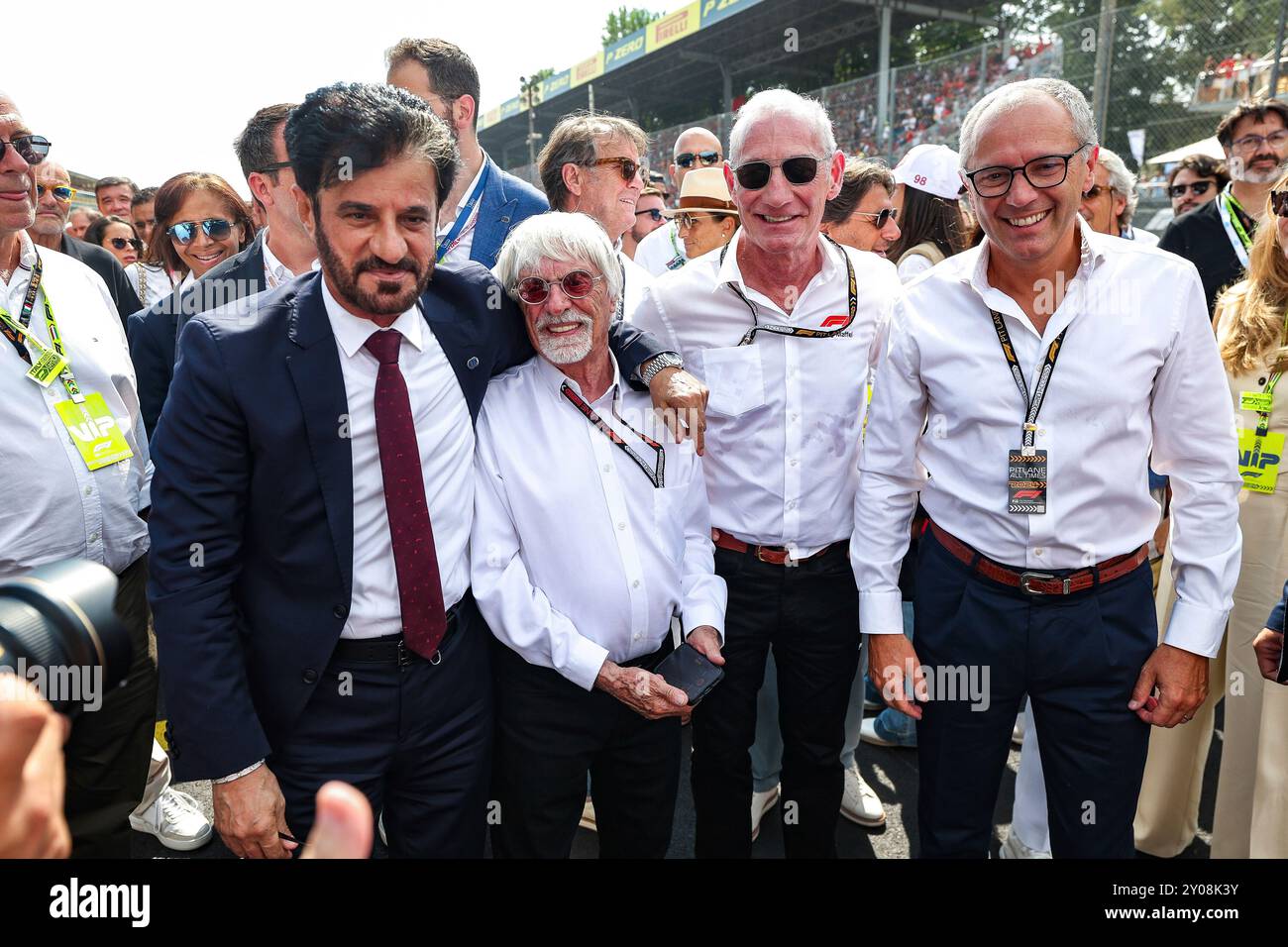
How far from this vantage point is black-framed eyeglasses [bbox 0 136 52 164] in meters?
2.33

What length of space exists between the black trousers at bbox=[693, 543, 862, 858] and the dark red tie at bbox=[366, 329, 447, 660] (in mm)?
1021

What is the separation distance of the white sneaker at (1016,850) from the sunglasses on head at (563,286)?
2.50m

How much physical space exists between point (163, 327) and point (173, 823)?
1.99 m

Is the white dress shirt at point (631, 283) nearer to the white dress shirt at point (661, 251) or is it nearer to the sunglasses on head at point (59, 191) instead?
the white dress shirt at point (661, 251)

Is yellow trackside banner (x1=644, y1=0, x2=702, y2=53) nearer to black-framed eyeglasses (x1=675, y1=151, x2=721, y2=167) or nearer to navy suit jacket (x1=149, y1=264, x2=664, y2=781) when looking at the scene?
black-framed eyeglasses (x1=675, y1=151, x2=721, y2=167)

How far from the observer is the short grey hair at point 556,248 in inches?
82.4

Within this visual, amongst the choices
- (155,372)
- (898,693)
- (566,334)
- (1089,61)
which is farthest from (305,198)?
(1089,61)

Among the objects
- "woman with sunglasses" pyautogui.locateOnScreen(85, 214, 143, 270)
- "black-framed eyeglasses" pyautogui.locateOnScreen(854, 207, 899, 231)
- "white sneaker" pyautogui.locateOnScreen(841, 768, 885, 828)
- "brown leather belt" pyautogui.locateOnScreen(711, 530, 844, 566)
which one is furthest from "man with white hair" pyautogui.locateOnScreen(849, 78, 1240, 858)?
"woman with sunglasses" pyautogui.locateOnScreen(85, 214, 143, 270)

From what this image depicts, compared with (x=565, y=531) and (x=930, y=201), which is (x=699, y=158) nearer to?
(x=930, y=201)

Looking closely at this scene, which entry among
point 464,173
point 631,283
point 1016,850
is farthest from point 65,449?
point 1016,850

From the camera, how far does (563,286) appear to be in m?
2.09

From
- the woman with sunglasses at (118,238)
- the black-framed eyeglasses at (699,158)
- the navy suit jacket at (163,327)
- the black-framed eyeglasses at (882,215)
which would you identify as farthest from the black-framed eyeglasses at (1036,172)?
the woman with sunglasses at (118,238)

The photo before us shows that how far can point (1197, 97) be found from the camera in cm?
1368

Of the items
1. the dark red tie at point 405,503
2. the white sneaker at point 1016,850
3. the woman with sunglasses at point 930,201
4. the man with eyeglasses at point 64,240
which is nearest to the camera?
the dark red tie at point 405,503
